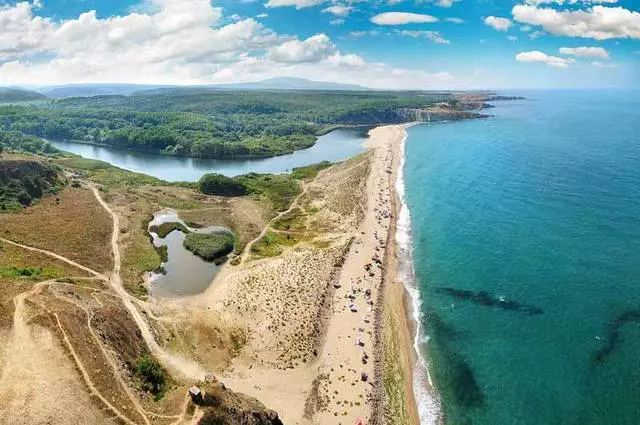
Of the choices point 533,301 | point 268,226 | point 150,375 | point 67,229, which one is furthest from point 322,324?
point 67,229

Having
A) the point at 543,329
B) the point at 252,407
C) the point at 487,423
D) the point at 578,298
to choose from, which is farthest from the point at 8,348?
the point at 578,298

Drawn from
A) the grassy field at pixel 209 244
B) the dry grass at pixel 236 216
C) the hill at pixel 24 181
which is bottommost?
the grassy field at pixel 209 244

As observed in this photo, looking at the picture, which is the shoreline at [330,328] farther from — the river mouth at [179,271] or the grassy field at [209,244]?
the grassy field at [209,244]

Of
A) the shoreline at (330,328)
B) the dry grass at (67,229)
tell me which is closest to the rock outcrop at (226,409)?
the shoreline at (330,328)

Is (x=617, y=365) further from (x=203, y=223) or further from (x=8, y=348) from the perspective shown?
(x=203, y=223)

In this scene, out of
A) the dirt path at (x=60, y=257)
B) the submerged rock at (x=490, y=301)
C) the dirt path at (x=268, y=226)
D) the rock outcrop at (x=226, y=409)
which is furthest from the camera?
the dirt path at (x=268, y=226)

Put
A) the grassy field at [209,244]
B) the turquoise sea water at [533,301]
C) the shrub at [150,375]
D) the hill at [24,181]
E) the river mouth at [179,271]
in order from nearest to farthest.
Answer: the shrub at [150,375]
the turquoise sea water at [533,301]
the river mouth at [179,271]
the grassy field at [209,244]
the hill at [24,181]

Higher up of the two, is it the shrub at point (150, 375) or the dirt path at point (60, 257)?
the dirt path at point (60, 257)
